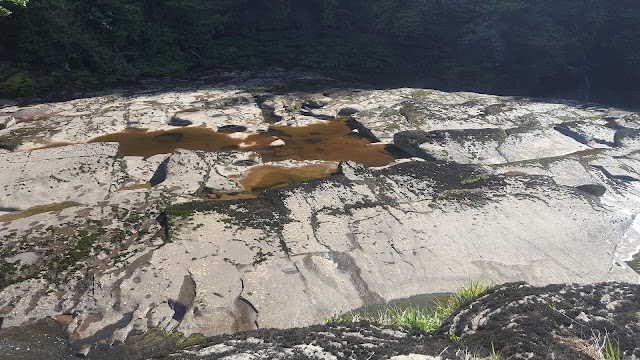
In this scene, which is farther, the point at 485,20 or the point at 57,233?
the point at 485,20

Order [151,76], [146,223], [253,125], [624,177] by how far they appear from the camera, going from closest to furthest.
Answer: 1. [146,223]
2. [624,177]
3. [253,125]
4. [151,76]

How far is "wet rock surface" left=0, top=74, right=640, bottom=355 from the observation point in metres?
4.64

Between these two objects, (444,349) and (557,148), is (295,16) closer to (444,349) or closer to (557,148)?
(557,148)

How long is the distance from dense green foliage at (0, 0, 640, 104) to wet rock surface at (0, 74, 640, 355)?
14.0ft

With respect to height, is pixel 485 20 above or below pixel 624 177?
above

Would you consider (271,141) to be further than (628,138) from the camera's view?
Yes

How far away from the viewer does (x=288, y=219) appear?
19.3ft

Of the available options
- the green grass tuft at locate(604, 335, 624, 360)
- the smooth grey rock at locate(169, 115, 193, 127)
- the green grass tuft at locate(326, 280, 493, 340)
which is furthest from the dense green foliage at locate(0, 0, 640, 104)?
the green grass tuft at locate(604, 335, 624, 360)

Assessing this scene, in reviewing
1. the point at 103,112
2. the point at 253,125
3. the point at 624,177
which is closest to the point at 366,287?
the point at 624,177

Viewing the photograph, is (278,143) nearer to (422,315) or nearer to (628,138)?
(422,315)

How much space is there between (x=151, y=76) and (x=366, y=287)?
1125 cm

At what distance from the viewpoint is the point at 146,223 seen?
5711mm

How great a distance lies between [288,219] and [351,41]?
1312 cm

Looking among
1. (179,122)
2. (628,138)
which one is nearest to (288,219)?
(179,122)
